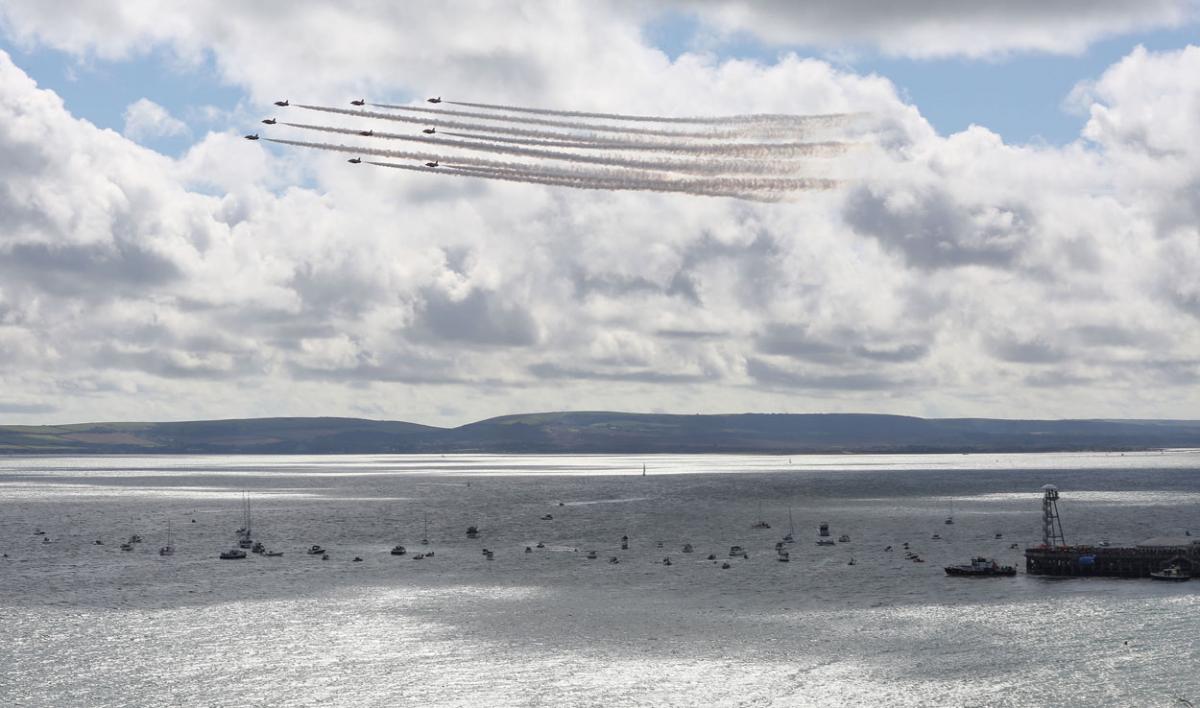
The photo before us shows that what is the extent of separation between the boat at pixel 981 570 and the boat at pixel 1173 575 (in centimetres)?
1554

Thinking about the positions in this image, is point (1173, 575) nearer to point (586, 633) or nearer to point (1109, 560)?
point (1109, 560)

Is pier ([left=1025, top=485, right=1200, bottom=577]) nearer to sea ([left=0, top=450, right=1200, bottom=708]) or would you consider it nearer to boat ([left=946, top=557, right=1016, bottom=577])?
sea ([left=0, top=450, right=1200, bottom=708])

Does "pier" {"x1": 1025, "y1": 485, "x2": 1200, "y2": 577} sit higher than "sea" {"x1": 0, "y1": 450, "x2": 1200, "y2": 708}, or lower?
higher

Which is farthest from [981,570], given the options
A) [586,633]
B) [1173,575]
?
[586,633]

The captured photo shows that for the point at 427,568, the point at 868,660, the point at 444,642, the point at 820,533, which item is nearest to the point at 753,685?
the point at 868,660

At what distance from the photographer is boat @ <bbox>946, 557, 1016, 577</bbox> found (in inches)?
5389

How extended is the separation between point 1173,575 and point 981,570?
20.5m

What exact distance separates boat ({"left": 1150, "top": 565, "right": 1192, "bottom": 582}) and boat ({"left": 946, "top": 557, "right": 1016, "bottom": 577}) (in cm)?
1554

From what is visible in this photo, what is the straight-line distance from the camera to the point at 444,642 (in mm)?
98688

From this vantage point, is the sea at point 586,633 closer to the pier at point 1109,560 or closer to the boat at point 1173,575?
the boat at point 1173,575

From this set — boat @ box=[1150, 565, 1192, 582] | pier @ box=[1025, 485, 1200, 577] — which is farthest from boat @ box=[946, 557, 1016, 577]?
boat @ box=[1150, 565, 1192, 582]

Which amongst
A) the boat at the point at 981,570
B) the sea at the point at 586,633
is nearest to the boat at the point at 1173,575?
the sea at the point at 586,633

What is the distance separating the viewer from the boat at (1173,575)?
131 metres

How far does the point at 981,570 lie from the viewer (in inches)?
5394
